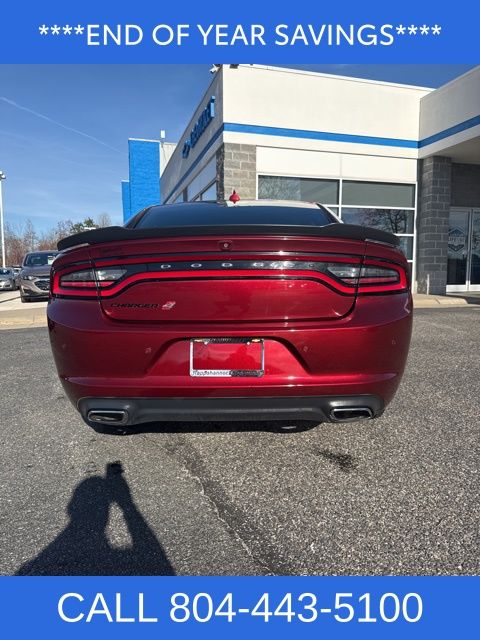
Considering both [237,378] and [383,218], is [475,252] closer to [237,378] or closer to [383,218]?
[383,218]

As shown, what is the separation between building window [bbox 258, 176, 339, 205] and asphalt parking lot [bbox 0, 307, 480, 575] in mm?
9022

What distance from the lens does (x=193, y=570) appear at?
1708 mm

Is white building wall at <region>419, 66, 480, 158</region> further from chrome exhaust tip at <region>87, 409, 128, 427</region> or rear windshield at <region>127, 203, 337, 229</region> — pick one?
chrome exhaust tip at <region>87, 409, 128, 427</region>

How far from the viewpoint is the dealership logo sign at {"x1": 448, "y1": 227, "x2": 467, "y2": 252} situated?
13164 mm

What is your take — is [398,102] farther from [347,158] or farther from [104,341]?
[104,341]

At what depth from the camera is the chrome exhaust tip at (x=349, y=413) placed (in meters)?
2.09

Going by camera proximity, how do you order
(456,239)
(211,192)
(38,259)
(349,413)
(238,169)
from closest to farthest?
(349,413) < (238,169) < (211,192) < (456,239) < (38,259)

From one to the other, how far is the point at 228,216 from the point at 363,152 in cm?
1057

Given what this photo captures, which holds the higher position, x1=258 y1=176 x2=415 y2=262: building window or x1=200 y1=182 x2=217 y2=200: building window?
x1=200 y1=182 x2=217 y2=200: building window

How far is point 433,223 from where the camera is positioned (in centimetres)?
1235

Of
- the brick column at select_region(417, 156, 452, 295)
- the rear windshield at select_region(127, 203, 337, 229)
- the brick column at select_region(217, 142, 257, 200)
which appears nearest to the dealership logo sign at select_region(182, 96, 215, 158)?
the brick column at select_region(217, 142, 257, 200)

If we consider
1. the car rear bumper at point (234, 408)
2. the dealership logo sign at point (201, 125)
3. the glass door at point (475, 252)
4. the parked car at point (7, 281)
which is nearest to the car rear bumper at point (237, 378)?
the car rear bumper at point (234, 408)

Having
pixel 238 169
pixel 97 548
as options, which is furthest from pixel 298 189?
pixel 97 548

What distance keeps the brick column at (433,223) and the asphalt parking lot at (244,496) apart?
32.7 feet
